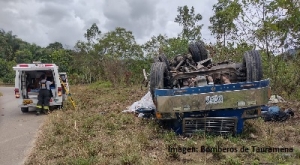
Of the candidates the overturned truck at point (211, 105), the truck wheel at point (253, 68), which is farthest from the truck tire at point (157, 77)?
the truck wheel at point (253, 68)

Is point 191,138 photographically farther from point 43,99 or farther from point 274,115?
point 43,99

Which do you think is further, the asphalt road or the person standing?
the person standing

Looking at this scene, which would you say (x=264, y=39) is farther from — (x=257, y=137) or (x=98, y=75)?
(x=98, y=75)

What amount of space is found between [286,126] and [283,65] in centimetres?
564

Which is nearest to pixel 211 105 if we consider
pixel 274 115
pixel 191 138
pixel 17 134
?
pixel 191 138

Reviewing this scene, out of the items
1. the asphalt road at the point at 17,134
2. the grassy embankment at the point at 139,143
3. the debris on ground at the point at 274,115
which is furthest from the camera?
the debris on ground at the point at 274,115

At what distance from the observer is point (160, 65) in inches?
316

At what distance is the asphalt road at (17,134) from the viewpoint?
6897 millimetres

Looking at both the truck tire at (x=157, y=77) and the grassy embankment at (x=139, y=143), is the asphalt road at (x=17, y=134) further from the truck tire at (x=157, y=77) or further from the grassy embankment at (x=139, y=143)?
the truck tire at (x=157, y=77)

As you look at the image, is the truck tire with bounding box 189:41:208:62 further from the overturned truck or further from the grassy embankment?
the overturned truck

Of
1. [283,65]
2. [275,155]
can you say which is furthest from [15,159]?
[283,65]

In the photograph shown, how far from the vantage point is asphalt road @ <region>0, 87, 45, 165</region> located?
6897 mm

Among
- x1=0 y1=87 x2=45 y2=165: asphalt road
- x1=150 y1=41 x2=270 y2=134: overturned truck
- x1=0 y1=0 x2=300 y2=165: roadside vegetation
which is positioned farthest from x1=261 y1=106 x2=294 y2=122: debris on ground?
x1=0 y1=87 x2=45 y2=165: asphalt road

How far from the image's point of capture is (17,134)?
30.0 ft
